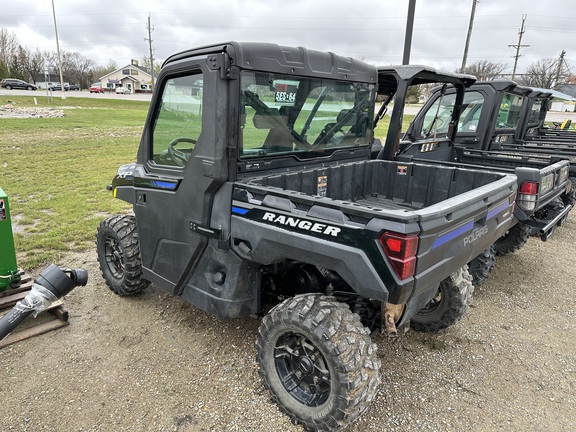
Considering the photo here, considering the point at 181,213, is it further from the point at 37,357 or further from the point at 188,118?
the point at 37,357

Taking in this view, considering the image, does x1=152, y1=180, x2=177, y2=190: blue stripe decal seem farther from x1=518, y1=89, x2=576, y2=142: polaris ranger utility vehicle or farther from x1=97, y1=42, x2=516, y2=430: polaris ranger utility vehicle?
x1=518, y1=89, x2=576, y2=142: polaris ranger utility vehicle

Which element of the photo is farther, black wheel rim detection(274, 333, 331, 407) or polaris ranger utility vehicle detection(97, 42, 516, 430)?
black wheel rim detection(274, 333, 331, 407)

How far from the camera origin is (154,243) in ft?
11.1

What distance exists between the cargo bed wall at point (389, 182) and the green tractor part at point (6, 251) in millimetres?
2345

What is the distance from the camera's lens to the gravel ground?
105 inches

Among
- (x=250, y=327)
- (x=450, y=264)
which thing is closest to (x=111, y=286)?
(x=250, y=327)

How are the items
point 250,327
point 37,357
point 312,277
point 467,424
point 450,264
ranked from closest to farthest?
point 450,264, point 467,424, point 312,277, point 37,357, point 250,327

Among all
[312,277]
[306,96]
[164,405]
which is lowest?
[164,405]

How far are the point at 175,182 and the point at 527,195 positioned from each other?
3.26 m

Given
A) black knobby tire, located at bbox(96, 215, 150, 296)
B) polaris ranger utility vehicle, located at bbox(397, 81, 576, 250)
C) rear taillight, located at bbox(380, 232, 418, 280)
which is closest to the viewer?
rear taillight, located at bbox(380, 232, 418, 280)

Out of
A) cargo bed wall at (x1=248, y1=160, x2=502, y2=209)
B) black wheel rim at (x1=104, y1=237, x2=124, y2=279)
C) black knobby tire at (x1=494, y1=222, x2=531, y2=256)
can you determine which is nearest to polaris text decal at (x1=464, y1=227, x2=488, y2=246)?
cargo bed wall at (x1=248, y1=160, x2=502, y2=209)

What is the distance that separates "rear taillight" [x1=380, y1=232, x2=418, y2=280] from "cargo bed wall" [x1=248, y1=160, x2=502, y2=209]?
1.15 meters

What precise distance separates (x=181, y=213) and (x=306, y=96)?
127 centimetres

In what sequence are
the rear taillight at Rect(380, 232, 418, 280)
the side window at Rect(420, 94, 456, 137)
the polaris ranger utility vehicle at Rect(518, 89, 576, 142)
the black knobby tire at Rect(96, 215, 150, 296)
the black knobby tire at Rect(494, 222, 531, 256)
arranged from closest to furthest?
the rear taillight at Rect(380, 232, 418, 280) → the black knobby tire at Rect(96, 215, 150, 296) → the black knobby tire at Rect(494, 222, 531, 256) → the side window at Rect(420, 94, 456, 137) → the polaris ranger utility vehicle at Rect(518, 89, 576, 142)
